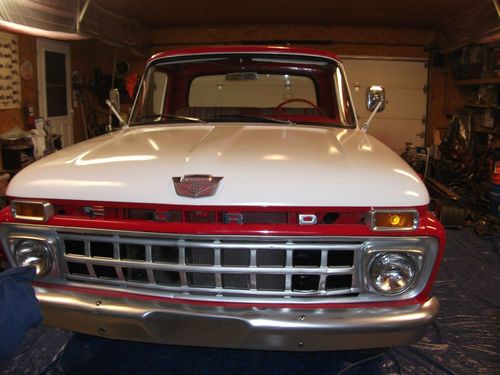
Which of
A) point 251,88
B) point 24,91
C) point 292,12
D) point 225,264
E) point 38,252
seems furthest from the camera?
point 292,12

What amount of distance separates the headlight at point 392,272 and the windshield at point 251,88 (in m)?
1.39

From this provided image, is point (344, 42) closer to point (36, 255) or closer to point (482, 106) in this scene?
point (482, 106)

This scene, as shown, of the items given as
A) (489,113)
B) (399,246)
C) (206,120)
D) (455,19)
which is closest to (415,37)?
(455,19)

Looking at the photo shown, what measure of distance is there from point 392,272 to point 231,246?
719mm

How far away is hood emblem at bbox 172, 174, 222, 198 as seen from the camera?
1.84 metres

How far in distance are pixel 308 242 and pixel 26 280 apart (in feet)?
3.87

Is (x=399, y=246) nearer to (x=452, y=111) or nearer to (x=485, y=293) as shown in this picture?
(x=485, y=293)

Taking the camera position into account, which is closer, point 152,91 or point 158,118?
point 158,118

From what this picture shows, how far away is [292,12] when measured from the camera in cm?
884

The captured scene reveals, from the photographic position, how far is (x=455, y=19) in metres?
8.57

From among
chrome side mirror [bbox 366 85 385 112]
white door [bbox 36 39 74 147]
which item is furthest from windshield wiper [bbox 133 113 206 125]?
white door [bbox 36 39 74 147]

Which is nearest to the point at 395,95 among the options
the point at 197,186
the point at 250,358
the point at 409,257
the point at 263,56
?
the point at 263,56

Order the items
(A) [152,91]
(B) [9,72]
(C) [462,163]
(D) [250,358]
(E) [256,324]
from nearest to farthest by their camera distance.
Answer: (E) [256,324]
(D) [250,358]
(A) [152,91]
(B) [9,72]
(C) [462,163]

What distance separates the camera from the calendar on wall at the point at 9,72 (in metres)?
7.20
